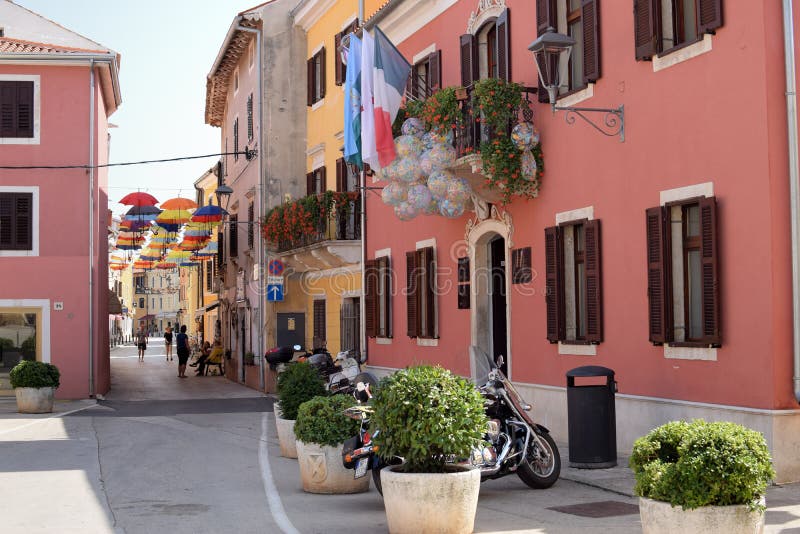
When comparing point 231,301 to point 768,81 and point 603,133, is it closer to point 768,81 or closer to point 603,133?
point 603,133

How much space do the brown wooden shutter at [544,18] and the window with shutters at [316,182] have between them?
41.2ft

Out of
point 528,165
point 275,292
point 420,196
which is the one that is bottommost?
point 275,292

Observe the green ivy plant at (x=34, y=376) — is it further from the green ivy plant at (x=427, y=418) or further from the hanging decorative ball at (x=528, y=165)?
the green ivy plant at (x=427, y=418)

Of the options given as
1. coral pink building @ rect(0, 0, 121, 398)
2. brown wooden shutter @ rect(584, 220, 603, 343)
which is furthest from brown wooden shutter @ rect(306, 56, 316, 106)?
brown wooden shutter @ rect(584, 220, 603, 343)

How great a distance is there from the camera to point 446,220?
19.2 metres

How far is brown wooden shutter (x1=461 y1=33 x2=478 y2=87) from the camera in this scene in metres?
17.8

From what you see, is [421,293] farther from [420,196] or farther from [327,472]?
[327,472]

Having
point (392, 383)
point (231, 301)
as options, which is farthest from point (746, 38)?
point (231, 301)

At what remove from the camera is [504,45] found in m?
16.7

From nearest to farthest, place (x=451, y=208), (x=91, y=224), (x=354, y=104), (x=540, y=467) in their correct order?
(x=540, y=467) < (x=451, y=208) < (x=354, y=104) < (x=91, y=224)

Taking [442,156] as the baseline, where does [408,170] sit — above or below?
below

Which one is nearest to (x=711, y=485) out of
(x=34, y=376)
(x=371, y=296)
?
(x=371, y=296)

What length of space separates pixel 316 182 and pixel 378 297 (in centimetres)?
646

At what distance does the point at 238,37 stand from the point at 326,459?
80.1ft
